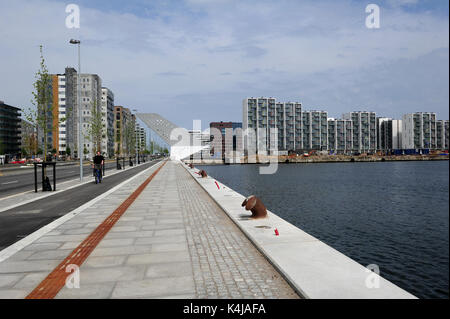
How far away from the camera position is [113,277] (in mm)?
5172

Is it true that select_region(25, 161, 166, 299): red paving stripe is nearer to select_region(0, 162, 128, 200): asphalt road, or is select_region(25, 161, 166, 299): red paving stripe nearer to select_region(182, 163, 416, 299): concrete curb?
select_region(182, 163, 416, 299): concrete curb

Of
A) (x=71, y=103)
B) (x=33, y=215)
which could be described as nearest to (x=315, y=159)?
(x=71, y=103)

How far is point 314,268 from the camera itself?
5.34m

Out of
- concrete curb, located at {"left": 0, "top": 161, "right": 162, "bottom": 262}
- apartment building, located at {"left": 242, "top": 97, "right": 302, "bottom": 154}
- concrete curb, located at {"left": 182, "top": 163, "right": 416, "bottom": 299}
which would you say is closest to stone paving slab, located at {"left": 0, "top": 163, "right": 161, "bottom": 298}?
concrete curb, located at {"left": 0, "top": 161, "right": 162, "bottom": 262}

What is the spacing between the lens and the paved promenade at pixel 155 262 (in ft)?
15.2

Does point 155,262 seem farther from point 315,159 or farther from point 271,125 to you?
point 271,125

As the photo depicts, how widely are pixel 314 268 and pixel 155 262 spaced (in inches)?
112

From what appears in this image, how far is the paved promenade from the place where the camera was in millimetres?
4641

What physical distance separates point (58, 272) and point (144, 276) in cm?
151

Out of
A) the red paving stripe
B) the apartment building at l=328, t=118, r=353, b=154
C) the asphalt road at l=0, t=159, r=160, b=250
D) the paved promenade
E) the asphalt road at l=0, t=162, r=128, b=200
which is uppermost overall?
the apartment building at l=328, t=118, r=353, b=154

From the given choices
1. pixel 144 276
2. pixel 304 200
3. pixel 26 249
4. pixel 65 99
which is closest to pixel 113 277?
pixel 144 276

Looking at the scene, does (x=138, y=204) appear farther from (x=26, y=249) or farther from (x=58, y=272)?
(x=58, y=272)

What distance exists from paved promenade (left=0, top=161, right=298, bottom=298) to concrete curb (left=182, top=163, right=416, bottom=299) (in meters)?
0.21
